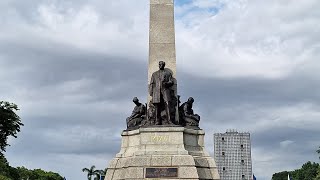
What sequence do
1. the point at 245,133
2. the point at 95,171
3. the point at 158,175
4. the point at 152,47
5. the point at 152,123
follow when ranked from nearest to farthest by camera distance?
the point at 158,175
the point at 152,123
the point at 152,47
the point at 95,171
the point at 245,133

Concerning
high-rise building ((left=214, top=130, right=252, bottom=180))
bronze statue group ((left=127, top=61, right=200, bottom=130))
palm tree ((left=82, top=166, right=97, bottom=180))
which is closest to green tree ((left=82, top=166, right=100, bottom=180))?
palm tree ((left=82, top=166, right=97, bottom=180))

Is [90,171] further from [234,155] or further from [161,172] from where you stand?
[161,172]

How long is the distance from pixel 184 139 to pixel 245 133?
7031 cm

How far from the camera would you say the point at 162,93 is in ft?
66.5

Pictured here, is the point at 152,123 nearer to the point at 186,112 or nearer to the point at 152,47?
the point at 186,112

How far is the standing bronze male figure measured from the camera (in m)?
20.1

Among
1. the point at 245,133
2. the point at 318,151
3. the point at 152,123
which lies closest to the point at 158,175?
the point at 152,123

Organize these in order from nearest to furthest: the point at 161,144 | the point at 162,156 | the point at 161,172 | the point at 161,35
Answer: the point at 161,172 < the point at 162,156 < the point at 161,144 < the point at 161,35

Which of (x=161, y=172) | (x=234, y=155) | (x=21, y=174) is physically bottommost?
(x=161, y=172)

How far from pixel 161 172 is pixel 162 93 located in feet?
11.1

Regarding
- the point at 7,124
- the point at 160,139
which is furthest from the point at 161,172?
the point at 7,124

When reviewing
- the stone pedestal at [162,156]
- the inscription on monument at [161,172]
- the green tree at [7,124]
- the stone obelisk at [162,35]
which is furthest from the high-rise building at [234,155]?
the inscription on monument at [161,172]

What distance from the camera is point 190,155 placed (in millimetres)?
19031

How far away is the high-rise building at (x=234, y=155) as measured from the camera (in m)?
87.8
